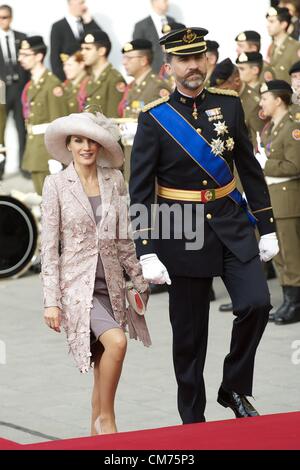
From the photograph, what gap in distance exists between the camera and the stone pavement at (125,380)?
258 inches

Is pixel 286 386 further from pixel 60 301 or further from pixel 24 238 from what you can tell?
pixel 24 238

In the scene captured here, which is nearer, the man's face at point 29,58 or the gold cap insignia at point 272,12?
the gold cap insignia at point 272,12

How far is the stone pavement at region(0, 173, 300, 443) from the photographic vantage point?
21.5 ft

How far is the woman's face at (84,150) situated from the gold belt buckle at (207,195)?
0.48m

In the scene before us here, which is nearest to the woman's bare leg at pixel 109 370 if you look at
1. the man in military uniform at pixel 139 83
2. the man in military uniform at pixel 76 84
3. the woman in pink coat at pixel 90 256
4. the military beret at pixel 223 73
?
the woman in pink coat at pixel 90 256

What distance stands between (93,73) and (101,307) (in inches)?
258

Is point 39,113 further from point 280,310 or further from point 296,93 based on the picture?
point 280,310

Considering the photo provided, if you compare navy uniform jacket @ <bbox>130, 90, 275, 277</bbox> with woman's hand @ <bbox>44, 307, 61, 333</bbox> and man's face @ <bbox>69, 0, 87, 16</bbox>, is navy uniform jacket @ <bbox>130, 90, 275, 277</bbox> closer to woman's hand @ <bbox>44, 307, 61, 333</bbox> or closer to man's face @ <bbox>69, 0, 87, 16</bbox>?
woman's hand @ <bbox>44, 307, 61, 333</bbox>

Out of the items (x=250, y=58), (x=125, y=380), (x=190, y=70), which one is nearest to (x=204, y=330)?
(x=190, y=70)

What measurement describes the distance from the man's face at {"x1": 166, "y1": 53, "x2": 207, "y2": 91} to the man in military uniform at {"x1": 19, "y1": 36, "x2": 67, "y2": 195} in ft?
19.0

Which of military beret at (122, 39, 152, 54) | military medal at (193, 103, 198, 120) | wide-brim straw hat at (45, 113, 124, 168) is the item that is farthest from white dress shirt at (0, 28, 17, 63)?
military medal at (193, 103, 198, 120)

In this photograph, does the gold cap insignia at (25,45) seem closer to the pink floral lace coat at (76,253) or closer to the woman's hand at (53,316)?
the pink floral lace coat at (76,253)

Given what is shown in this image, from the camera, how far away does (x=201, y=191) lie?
5918 mm
